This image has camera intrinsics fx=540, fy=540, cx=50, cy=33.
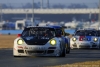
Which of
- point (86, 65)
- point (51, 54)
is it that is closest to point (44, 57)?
point (51, 54)

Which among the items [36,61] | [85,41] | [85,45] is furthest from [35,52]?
[85,41]

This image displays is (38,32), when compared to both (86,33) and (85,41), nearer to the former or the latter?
(85,41)

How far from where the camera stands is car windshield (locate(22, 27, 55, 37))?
23422 millimetres

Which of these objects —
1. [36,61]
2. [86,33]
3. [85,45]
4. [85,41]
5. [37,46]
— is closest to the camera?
[36,61]

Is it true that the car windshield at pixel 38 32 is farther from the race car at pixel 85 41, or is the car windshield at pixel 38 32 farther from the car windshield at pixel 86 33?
the car windshield at pixel 86 33

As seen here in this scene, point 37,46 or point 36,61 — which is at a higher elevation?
point 37,46

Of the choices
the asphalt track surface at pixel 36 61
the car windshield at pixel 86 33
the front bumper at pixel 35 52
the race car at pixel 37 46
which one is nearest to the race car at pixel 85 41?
the car windshield at pixel 86 33

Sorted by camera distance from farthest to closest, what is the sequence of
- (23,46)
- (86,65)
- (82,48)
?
(82,48) < (23,46) < (86,65)

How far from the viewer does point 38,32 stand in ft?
77.6

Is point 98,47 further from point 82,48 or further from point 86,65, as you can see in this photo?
point 86,65

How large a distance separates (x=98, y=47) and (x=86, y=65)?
1764 centimetres

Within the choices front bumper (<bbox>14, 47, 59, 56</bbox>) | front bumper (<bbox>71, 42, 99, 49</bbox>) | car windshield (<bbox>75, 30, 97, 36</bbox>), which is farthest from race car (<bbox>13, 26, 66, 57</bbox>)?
car windshield (<bbox>75, 30, 97, 36</bbox>)

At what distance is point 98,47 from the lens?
34.1 meters

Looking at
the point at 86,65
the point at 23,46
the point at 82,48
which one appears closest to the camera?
the point at 86,65
